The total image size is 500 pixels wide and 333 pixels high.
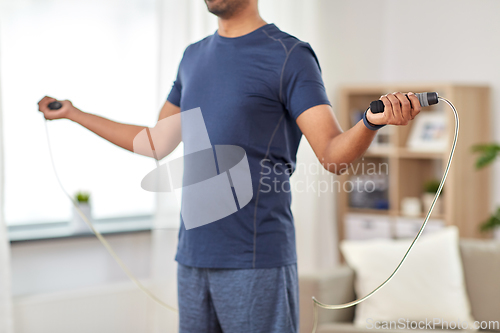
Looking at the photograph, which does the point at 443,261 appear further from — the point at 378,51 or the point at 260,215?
the point at 378,51

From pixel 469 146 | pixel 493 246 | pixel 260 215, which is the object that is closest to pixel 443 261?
pixel 493 246

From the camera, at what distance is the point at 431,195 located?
2.43m

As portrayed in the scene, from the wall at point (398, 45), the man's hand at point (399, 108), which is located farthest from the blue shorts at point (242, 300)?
the wall at point (398, 45)

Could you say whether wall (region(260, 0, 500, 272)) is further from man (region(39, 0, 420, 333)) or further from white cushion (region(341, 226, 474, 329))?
man (region(39, 0, 420, 333))

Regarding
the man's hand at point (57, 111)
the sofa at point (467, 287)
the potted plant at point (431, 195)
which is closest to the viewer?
the man's hand at point (57, 111)

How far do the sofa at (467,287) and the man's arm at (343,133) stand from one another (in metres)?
0.77

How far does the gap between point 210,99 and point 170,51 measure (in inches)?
49.5

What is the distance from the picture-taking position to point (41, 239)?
185cm

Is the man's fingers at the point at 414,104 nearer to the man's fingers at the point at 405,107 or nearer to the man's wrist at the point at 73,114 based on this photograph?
the man's fingers at the point at 405,107

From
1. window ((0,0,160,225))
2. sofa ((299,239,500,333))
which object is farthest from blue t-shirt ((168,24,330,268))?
window ((0,0,160,225))

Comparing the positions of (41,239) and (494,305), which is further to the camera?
(41,239)

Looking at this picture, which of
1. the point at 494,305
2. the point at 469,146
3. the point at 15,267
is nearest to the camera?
the point at 494,305

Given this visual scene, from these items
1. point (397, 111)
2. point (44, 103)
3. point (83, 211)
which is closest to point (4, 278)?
point (83, 211)

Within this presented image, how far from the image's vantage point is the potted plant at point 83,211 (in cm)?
192
